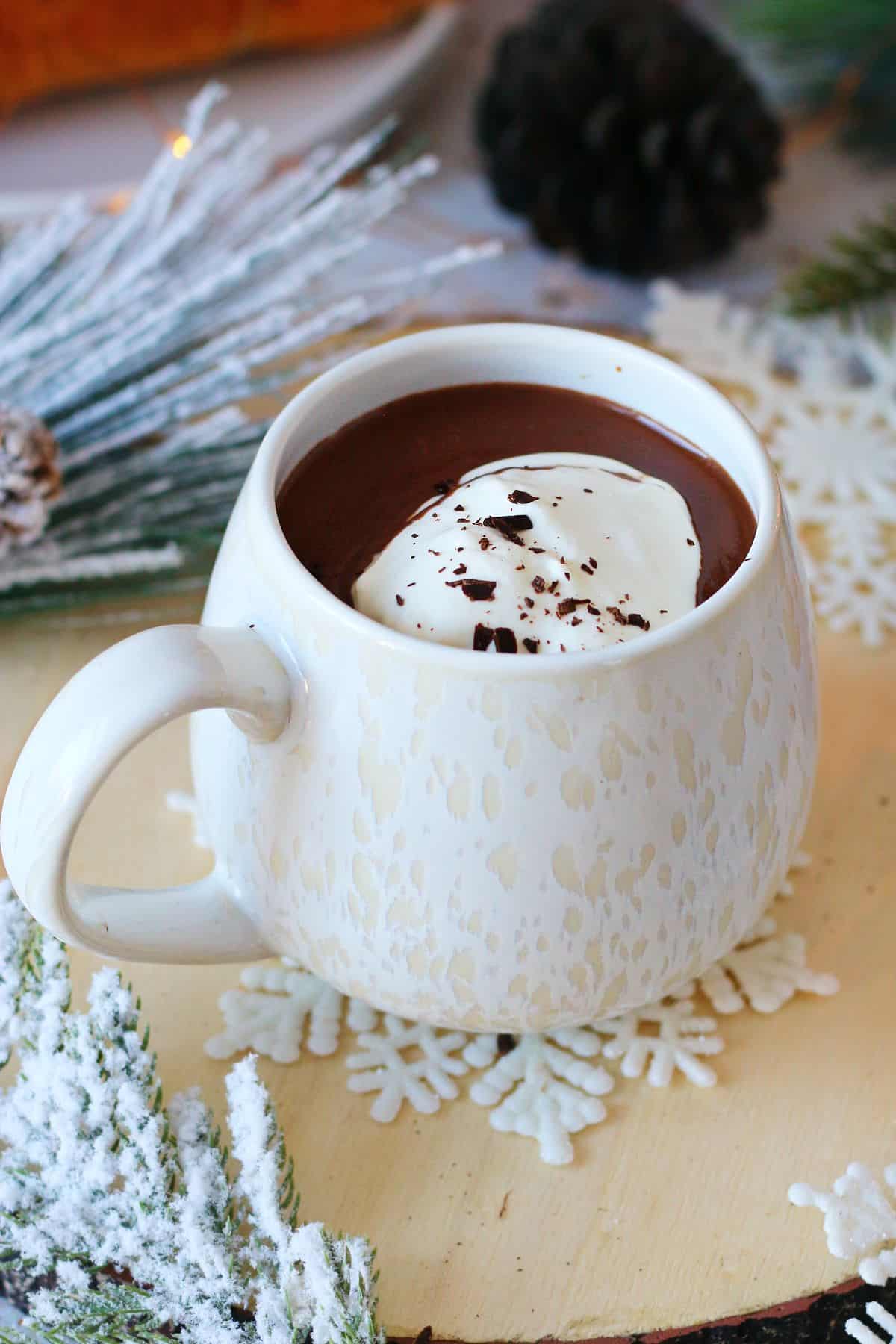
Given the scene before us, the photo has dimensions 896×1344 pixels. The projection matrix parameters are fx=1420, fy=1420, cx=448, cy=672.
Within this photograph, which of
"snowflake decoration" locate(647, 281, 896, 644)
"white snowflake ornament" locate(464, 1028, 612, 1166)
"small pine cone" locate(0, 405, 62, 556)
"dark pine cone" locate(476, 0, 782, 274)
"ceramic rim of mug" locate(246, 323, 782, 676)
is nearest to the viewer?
"ceramic rim of mug" locate(246, 323, 782, 676)

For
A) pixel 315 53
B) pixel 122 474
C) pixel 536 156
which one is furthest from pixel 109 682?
pixel 315 53

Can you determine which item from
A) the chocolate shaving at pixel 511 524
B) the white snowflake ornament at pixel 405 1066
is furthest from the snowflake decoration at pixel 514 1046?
the chocolate shaving at pixel 511 524

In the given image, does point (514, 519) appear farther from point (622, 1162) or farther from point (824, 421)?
A: point (824, 421)

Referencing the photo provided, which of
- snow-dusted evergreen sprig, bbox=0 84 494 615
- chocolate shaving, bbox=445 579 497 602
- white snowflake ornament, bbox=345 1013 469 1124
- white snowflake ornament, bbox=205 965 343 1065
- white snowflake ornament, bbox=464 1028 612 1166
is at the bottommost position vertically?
white snowflake ornament, bbox=464 1028 612 1166

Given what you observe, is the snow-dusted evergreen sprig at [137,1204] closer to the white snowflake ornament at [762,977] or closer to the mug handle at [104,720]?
the mug handle at [104,720]

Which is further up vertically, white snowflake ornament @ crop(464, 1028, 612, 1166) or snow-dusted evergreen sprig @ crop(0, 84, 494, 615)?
snow-dusted evergreen sprig @ crop(0, 84, 494, 615)

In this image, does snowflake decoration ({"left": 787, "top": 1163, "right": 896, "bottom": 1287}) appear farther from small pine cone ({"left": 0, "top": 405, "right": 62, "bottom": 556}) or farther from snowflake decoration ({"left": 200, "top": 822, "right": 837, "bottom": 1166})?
small pine cone ({"left": 0, "top": 405, "right": 62, "bottom": 556})

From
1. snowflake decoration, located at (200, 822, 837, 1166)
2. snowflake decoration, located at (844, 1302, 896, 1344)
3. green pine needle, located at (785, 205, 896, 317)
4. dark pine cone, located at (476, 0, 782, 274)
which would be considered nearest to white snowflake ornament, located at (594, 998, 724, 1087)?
snowflake decoration, located at (200, 822, 837, 1166)
